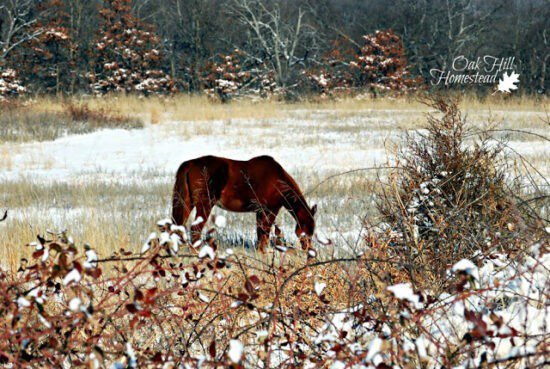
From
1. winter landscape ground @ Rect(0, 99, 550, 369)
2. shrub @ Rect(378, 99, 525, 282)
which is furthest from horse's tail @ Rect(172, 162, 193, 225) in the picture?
shrub @ Rect(378, 99, 525, 282)

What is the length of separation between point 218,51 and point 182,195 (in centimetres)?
3471

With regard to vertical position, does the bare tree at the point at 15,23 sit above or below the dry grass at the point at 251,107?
above

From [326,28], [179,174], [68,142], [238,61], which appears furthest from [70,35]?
[179,174]

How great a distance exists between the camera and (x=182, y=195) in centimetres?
595

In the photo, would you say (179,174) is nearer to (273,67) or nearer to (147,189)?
(147,189)

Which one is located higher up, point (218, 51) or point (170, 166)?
point (218, 51)

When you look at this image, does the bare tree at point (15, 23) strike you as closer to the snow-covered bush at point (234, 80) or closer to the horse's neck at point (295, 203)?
the snow-covered bush at point (234, 80)

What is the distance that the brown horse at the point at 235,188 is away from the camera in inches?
231

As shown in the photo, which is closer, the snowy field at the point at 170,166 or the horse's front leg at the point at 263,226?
the horse's front leg at the point at 263,226

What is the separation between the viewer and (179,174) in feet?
19.4

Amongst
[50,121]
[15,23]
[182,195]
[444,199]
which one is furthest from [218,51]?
[444,199]

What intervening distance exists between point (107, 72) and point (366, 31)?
15.7 m

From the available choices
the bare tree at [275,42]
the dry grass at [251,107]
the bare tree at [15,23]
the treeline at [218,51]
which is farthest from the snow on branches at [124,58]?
the dry grass at [251,107]

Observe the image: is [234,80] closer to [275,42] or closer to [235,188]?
[275,42]
